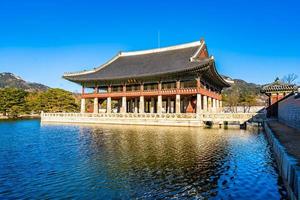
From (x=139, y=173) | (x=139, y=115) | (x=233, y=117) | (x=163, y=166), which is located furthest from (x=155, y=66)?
(x=139, y=173)

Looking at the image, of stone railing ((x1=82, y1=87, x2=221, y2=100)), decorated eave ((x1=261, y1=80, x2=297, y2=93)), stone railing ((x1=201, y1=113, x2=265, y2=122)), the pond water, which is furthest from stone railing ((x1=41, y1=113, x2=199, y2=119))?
the pond water

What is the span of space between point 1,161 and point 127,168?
7.30 meters

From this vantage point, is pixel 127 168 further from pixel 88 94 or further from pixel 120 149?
pixel 88 94

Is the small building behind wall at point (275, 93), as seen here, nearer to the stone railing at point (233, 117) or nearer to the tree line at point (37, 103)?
the stone railing at point (233, 117)

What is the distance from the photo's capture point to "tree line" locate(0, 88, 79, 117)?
70562mm

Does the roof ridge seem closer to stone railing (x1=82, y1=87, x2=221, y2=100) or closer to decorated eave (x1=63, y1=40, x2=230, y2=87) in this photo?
decorated eave (x1=63, y1=40, x2=230, y2=87)

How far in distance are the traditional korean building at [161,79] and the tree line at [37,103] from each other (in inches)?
783

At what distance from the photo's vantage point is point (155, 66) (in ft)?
154

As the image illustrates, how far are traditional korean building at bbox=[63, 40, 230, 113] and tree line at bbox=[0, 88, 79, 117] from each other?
19882mm

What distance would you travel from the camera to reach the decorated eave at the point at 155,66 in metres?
40.2

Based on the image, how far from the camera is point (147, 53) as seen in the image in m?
56.6

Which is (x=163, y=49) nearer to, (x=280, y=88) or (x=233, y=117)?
(x=233, y=117)

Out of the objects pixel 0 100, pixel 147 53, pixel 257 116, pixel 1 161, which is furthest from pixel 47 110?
pixel 1 161

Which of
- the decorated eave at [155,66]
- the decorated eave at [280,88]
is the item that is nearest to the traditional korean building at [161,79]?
the decorated eave at [155,66]
